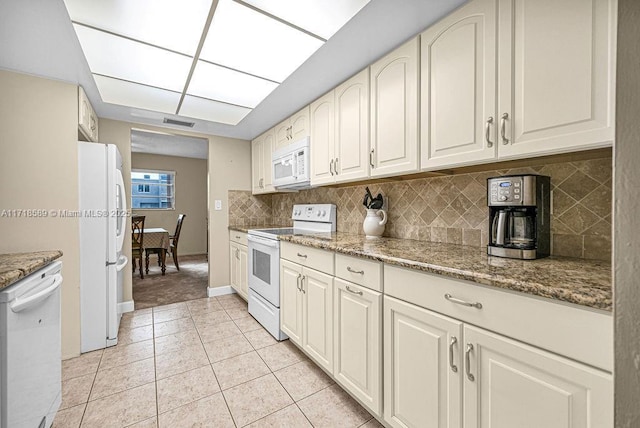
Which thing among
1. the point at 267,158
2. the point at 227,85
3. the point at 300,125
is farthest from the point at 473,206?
the point at 267,158

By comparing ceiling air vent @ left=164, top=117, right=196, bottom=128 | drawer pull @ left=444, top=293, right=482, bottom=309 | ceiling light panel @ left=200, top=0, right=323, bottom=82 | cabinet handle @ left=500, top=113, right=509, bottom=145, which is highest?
ceiling air vent @ left=164, top=117, right=196, bottom=128

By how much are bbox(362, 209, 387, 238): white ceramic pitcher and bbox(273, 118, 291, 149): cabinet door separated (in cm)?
131

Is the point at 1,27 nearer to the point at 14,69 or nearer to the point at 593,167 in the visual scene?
the point at 14,69

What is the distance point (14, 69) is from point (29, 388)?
81.3 inches

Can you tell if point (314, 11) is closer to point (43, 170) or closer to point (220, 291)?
point (43, 170)

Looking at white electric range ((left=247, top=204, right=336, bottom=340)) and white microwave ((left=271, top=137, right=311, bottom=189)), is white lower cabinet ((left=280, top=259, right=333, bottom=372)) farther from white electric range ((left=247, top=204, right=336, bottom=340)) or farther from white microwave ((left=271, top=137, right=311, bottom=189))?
white microwave ((left=271, top=137, right=311, bottom=189))

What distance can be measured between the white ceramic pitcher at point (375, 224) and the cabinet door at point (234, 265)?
1914 millimetres

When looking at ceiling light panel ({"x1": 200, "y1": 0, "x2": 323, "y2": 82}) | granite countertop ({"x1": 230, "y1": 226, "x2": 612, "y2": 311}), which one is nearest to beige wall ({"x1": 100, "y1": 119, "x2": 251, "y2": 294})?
ceiling light panel ({"x1": 200, "y1": 0, "x2": 323, "y2": 82})

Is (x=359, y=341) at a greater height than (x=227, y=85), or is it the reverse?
(x=227, y=85)

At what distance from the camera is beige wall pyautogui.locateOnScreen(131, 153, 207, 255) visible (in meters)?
6.37

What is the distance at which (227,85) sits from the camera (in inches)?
85.1

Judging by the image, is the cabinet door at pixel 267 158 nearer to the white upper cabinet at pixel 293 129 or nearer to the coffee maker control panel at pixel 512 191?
the white upper cabinet at pixel 293 129

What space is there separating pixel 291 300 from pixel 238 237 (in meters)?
1.50

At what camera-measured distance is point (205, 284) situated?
411cm
